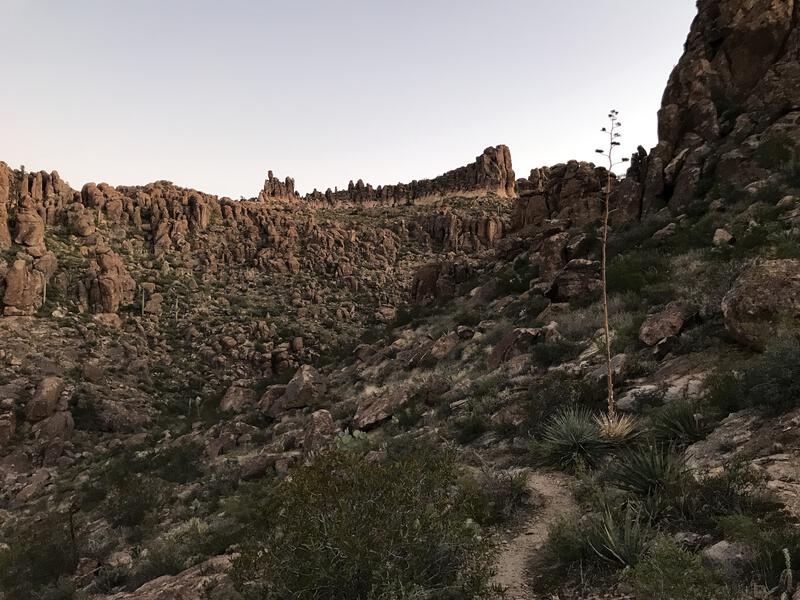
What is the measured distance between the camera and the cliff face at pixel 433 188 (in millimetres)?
85750

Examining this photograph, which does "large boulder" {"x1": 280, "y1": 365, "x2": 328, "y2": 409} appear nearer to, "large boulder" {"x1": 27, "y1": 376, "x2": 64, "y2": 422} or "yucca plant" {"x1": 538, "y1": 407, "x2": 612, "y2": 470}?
"large boulder" {"x1": 27, "y1": 376, "x2": 64, "y2": 422}

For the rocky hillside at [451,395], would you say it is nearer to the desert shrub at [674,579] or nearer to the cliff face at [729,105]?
the desert shrub at [674,579]

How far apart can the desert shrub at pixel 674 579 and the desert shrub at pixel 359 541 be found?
4.19ft

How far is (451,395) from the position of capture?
13.0m

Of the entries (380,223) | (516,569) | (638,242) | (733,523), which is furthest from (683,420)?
(380,223)

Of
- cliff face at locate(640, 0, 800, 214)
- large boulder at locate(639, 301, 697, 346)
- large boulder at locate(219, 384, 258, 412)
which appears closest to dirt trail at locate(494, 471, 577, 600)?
large boulder at locate(639, 301, 697, 346)

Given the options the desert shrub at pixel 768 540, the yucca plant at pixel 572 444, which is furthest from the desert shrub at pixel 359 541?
the yucca plant at pixel 572 444

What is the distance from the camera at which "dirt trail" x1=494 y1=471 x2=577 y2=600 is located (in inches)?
180

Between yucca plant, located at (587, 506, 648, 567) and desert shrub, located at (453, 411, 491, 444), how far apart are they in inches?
196

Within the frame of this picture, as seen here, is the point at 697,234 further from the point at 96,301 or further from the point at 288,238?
the point at 288,238

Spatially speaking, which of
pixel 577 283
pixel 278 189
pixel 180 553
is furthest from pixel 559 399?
pixel 278 189

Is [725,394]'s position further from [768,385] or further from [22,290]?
[22,290]

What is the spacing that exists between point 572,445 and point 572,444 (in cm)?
2

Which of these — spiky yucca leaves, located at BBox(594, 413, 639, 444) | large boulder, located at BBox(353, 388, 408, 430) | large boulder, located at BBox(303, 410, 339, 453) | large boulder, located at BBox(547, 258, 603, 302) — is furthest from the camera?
large boulder, located at BBox(547, 258, 603, 302)
